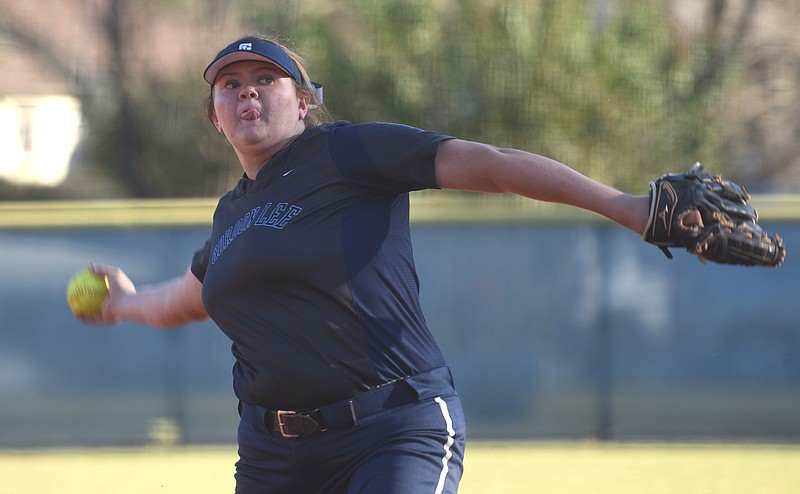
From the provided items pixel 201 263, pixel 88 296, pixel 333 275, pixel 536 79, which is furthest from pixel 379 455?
pixel 536 79

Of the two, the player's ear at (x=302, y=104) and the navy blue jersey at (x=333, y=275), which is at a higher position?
the player's ear at (x=302, y=104)

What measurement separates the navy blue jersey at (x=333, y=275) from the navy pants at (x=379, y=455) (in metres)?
0.09

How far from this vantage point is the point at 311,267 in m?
2.82

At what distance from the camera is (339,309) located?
2822mm

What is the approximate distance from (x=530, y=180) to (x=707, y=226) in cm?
40

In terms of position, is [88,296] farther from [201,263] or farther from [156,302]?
[201,263]

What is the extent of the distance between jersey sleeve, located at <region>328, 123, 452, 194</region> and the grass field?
11.3 ft

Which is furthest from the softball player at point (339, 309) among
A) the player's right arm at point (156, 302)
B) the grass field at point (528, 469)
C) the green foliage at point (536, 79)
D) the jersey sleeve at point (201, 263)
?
the green foliage at point (536, 79)

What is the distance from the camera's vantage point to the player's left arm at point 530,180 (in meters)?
2.54

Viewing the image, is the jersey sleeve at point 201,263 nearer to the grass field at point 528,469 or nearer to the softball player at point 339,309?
→ the softball player at point 339,309

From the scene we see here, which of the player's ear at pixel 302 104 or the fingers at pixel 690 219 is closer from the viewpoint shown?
the fingers at pixel 690 219

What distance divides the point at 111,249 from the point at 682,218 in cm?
606

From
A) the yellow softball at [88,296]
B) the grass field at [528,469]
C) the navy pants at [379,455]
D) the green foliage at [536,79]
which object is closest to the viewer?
the navy pants at [379,455]

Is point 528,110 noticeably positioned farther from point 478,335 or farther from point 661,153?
point 478,335
